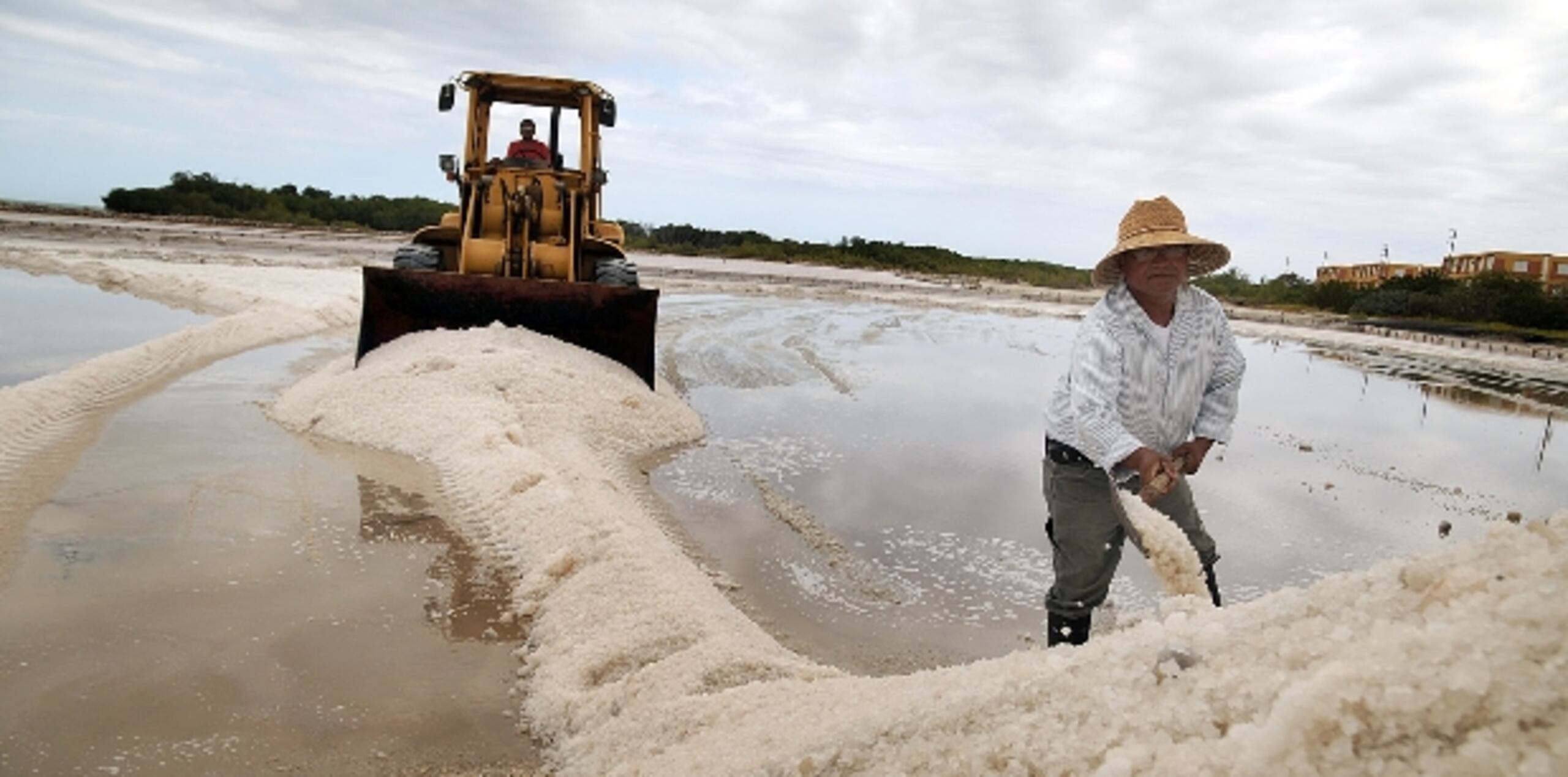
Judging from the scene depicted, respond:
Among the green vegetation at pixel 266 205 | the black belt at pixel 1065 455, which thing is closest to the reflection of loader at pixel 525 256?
the black belt at pixel 1065 455

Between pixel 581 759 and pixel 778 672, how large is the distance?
64cm

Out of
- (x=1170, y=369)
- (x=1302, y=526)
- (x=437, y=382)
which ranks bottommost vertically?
(x=1302, y=526)

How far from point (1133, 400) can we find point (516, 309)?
5.85 m

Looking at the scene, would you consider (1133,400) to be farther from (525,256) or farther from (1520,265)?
(1520,265)

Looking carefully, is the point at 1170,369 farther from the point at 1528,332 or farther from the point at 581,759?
the point at 1528,332

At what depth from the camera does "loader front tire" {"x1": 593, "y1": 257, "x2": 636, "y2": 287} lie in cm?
895

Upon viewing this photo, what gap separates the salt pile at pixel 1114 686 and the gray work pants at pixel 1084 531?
0.77 meters

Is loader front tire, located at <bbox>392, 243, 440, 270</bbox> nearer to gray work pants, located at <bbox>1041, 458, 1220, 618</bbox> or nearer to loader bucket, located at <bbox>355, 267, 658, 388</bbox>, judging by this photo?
loader bucket, located at <bbox>355, 267, 658, 388</bbox>

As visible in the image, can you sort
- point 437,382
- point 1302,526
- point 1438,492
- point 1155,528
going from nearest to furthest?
point 1155,528 → point 1302,526 → point 437,382 → point 1438,492

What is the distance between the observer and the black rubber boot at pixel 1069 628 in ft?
10.4

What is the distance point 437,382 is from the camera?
6.54m

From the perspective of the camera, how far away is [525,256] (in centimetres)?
881

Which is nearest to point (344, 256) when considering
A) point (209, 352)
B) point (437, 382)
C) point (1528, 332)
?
point (209, 352)

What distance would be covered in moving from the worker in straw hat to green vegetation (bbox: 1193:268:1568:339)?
30847mm
